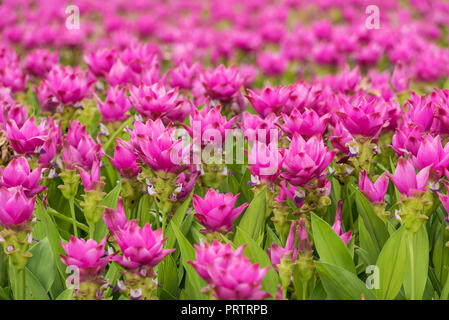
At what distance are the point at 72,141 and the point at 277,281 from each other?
156 centimetres

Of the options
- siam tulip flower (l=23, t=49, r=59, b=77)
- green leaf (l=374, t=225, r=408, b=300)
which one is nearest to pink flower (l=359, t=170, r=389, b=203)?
green leaf (l=374, t=225, r=408, b=300)

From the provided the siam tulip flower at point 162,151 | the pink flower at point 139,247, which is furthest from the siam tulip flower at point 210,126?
the pink flower at point 139,247

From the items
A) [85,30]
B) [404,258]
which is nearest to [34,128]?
[404,258]

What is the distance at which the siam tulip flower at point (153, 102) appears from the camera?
11.8 feet

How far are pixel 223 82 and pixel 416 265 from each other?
6.64 feet

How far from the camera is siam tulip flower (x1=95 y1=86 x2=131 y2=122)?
411 centimetres

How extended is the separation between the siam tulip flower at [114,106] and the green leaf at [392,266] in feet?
7.18

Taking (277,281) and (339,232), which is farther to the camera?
(339,232)

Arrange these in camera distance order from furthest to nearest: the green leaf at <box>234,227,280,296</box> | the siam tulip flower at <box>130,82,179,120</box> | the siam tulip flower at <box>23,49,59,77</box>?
the siam tulip flower at <box>23,49,59,77</box>
the siam tulip flower at <box>130,82,179,120</box>
the green leaf at <box>234,227,280,296</box>

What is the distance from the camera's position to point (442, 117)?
3.30m

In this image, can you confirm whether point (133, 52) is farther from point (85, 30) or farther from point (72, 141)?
point (85, 30)

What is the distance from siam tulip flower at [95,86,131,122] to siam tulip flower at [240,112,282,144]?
1074 mm

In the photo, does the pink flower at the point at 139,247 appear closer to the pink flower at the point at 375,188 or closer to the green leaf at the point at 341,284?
the green leaf at the point at 341,284

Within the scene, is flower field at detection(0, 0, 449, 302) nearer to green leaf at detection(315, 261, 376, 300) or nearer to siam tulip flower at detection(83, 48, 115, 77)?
green leaf at detection(315, 261, 376, 300)
